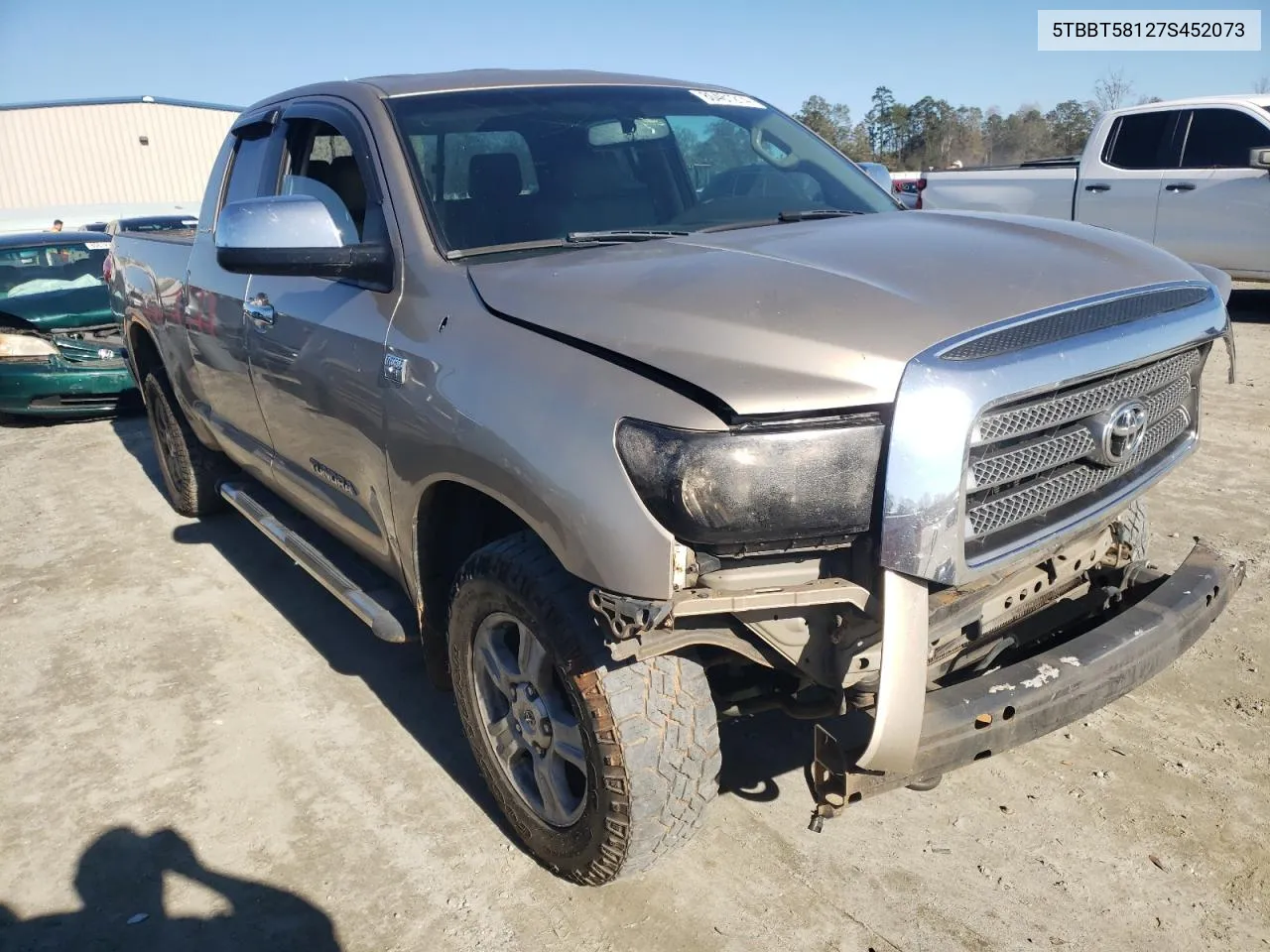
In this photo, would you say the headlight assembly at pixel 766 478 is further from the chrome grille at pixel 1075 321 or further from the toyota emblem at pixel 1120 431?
the toyota emblem at pixel 1120 431

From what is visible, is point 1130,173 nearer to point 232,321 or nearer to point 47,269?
point 232,321

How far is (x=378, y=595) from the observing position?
3.26m

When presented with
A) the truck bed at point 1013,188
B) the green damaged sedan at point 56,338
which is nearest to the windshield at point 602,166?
the green damaged sedan at point 56,338

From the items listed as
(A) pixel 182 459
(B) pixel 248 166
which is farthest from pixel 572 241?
(A) pixel 182 459

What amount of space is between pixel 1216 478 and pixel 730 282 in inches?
164

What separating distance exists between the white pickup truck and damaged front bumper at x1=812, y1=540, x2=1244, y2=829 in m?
8.41

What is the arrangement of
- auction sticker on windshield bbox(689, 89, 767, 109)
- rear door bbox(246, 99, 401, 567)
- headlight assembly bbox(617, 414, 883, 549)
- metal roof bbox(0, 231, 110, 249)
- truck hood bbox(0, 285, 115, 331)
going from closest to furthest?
headlight assembly bbox(617, 414, 883, 549) < rear door bbox(246, 99, 401, 567) < auction sticker on windshield bbox(689, 89, 767, 109) < truck hood bbox(0, 285, 115, 331) < metal roof bbox(0, 231, 110, 249)

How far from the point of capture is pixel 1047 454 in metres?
2.09

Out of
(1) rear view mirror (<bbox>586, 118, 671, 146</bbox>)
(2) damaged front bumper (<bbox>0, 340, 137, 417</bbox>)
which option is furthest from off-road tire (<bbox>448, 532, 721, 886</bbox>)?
(2) damaged front bumper (<bbox>0, 340, 137, 417</bbox>)

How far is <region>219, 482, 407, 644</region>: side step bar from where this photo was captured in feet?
9.82

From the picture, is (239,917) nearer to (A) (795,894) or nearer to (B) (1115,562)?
(A) (795,894)

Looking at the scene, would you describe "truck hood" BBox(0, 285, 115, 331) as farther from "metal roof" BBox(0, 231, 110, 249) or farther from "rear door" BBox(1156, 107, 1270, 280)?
"rear door" BBox(1156, 107, 1270, 280)

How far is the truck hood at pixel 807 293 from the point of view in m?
1.91

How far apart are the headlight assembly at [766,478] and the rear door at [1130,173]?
9.78 metres
